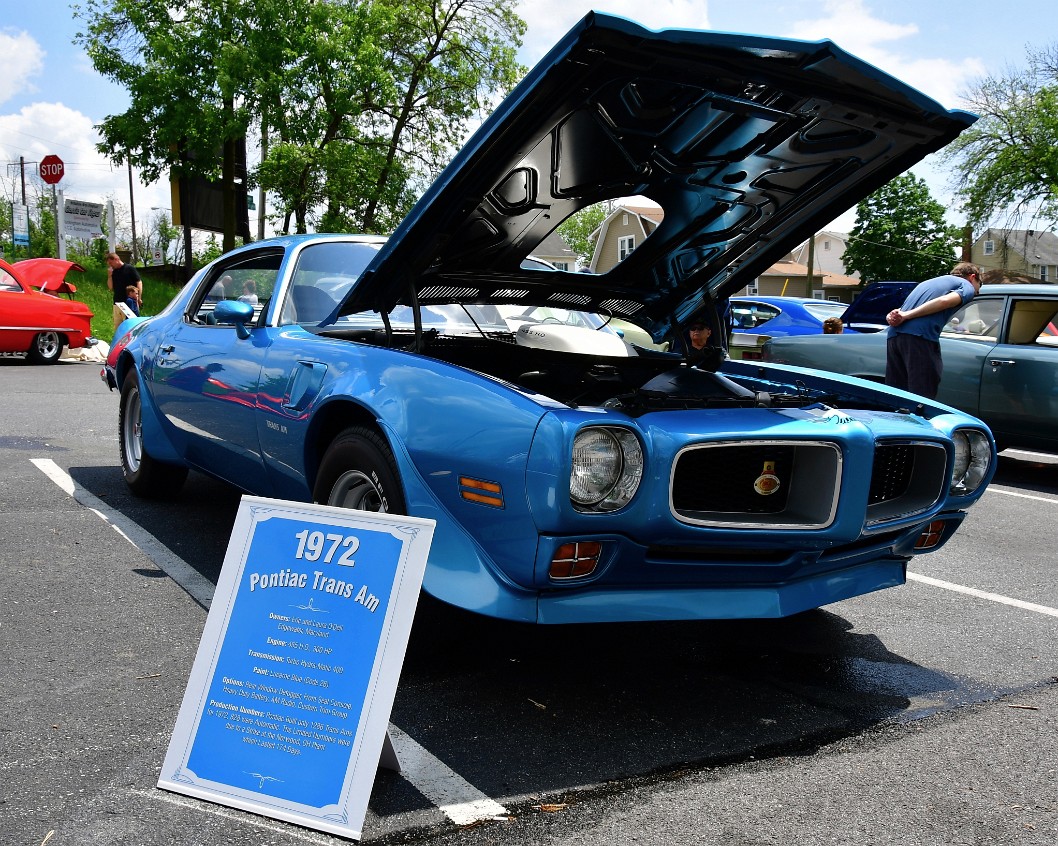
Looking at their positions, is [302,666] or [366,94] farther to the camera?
[366,94]

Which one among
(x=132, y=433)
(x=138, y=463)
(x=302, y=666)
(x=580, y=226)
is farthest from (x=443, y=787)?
(x=580, y=226)

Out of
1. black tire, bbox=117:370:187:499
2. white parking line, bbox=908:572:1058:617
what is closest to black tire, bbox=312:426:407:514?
black tire, bbox=117:370:187:499

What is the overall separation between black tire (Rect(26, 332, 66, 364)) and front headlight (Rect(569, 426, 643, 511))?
1440cm

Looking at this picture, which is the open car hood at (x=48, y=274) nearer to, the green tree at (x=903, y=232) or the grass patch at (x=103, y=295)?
the grass patch at (x=103, y=295)

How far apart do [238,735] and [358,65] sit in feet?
74.5

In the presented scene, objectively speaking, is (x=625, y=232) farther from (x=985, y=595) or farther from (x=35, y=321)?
(x=35, y=321)

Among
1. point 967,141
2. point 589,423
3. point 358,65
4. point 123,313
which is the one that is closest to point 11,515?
point 589,423

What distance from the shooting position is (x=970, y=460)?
3773 mm

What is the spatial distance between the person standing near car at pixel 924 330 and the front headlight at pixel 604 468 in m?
5.54

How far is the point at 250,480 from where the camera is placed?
4.47m

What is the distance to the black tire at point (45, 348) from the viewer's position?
15.2m

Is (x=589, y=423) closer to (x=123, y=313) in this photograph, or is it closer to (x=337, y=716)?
(x=337, y=716)

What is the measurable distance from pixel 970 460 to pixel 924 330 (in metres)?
4.36

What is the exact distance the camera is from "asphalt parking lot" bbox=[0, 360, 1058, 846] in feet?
8.27
